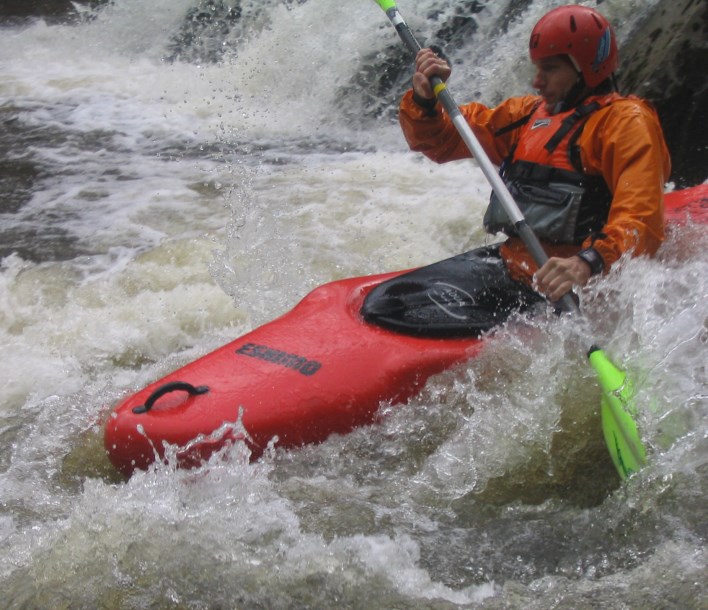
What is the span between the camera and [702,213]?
3.31 m

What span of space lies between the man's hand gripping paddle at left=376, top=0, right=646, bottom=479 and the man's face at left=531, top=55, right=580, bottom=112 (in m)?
0.29

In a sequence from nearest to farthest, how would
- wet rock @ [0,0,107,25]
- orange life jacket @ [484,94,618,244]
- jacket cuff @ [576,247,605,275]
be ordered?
jacket cuff @ [576,247,605,275] < orange life jacket @ [484,94,618,244] < wet rock @ [0,0,107,25]

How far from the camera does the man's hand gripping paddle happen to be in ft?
8.45

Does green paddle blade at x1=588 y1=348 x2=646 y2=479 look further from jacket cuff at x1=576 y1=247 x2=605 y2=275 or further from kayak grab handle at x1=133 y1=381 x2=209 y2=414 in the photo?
kayak grab handle at x1=133 y1=381 x2=209 y2=414

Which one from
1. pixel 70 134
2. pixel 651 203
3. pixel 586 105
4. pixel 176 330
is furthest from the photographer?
pixel 70 134

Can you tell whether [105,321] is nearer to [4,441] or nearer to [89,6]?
[4,441]

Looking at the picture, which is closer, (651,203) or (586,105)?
(651,203)

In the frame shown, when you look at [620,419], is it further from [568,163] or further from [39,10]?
[39,10]

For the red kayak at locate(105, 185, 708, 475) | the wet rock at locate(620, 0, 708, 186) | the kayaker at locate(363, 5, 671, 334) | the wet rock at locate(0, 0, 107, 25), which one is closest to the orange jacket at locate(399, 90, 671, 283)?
the kayaker at locate(363, 5, 671, 334)

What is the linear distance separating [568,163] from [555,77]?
32 cm

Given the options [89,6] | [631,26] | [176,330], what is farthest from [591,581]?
[89,6]

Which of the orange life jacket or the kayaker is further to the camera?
the orange life jacket

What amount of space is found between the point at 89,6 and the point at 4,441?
8313mm

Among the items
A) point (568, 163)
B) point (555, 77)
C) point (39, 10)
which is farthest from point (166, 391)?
point (39, 10)
